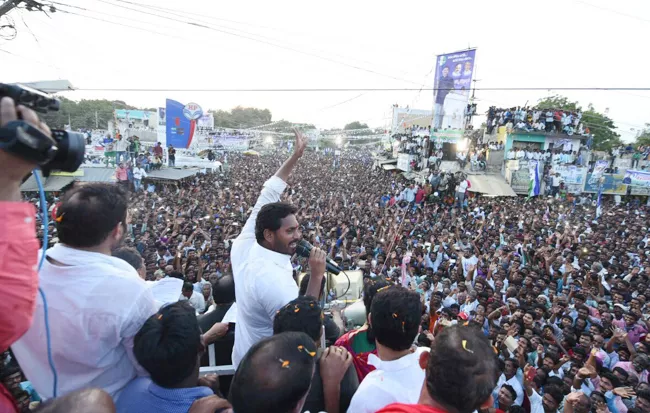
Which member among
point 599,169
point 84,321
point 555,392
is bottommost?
point 599,169

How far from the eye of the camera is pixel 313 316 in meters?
1.59

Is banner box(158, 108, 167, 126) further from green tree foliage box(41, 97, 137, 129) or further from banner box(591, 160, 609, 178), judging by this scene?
green tree foliage box(41, 97, 137, 129)

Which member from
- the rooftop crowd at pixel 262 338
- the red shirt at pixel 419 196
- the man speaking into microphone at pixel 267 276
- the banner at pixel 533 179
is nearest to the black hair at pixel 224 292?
the rooftop crowd at pixel 262 338

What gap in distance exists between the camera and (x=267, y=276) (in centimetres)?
178

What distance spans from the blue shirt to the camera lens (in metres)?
0.80

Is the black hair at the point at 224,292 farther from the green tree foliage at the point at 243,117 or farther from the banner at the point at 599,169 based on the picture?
the green tree foliage at the point at 243,117

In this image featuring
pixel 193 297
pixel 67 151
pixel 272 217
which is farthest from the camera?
pixel 193 297

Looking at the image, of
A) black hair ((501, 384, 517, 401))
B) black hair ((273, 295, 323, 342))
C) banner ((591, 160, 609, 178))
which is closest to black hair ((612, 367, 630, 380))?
black hair ((501, 384, 517, 401))

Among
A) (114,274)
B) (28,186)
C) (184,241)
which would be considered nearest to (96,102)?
(28,186)

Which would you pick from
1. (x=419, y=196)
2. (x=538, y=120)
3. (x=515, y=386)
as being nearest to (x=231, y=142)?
(x=419, y=196)

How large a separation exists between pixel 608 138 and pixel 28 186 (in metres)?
48.2

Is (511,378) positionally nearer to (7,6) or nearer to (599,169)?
(7,6)

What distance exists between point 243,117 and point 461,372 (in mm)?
81749

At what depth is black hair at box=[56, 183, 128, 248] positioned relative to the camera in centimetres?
131
